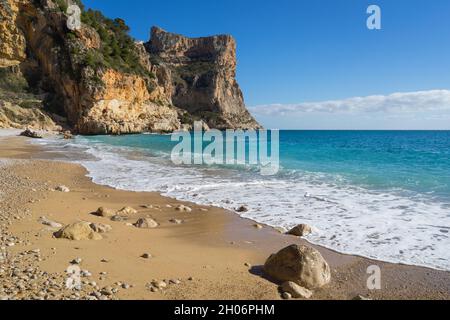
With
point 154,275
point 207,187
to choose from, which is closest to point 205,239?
point 154,275

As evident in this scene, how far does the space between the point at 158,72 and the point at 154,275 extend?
93562 millimetres

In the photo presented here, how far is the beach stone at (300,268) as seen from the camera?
15.4 ft

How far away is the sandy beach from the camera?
419 centimetres

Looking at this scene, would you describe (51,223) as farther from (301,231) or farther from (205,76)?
(205,76)

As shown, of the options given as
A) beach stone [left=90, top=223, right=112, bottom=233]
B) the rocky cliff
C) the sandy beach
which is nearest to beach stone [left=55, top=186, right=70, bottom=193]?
the sandy beach

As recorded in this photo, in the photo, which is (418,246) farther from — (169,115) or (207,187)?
(169,115)

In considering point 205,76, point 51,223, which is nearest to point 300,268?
point 51,223

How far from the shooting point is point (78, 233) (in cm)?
593

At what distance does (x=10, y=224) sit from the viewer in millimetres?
6309

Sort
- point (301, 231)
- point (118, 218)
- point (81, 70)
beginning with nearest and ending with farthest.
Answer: point (301, 231) < point (118, 218) < point (81, 70)

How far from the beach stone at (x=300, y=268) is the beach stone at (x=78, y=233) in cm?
302

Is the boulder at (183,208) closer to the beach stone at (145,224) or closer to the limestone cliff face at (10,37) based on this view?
the beach stone at (145,224)

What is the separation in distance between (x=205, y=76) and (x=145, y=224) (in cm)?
11475

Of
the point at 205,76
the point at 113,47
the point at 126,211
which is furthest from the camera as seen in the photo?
the point at 205,76
